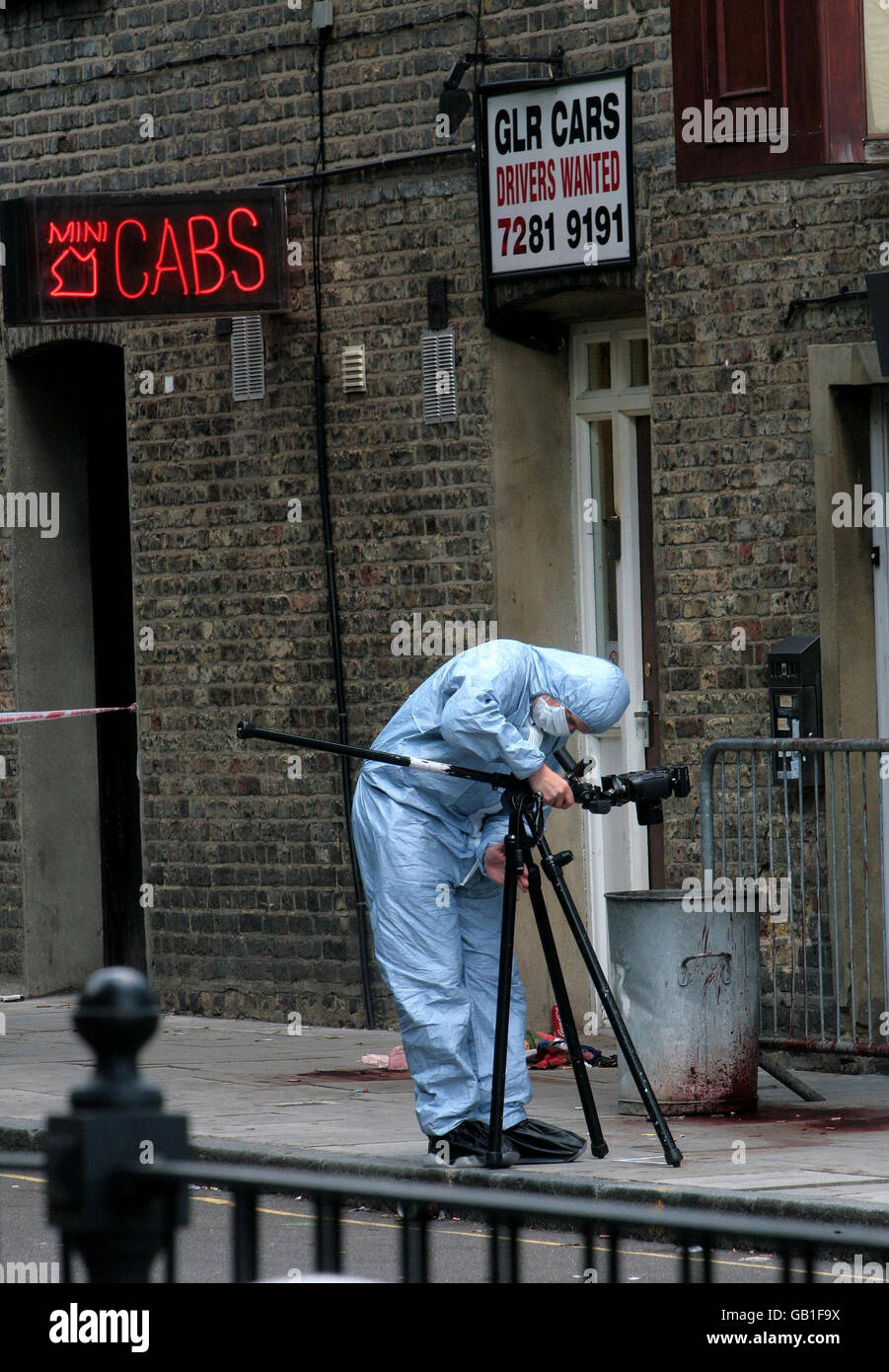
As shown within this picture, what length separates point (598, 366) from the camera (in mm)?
11781

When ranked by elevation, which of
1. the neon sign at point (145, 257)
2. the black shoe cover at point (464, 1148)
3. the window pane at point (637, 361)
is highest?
the neon sign at point (145, 257)

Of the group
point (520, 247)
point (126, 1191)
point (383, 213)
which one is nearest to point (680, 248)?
point (520, 247)

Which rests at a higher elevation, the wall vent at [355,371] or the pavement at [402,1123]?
the wall vent at [355,371]

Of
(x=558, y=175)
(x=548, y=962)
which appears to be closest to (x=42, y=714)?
(x=558, y=175)

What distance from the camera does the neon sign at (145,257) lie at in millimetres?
11922

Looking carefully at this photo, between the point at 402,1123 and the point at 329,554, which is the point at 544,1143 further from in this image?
the point at 329,554

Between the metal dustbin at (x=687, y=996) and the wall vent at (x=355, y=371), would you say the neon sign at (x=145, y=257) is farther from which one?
the metal dustbin at (x=687, y=996)

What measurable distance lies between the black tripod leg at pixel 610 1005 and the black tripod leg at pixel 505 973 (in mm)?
104

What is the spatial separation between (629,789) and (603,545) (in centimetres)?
371

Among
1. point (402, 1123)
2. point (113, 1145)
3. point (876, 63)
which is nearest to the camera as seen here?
point (113, 1145)

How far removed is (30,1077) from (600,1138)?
3464 millimetres

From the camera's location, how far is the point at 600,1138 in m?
8.09

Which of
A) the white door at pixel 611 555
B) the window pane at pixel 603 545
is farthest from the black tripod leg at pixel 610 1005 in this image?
the window pane at pixel 603 545

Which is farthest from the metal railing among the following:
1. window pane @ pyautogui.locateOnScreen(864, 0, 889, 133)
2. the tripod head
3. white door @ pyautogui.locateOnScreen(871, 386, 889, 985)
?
white door @ pyautogui.locateOnScreen(871, 386, 889, 985)
